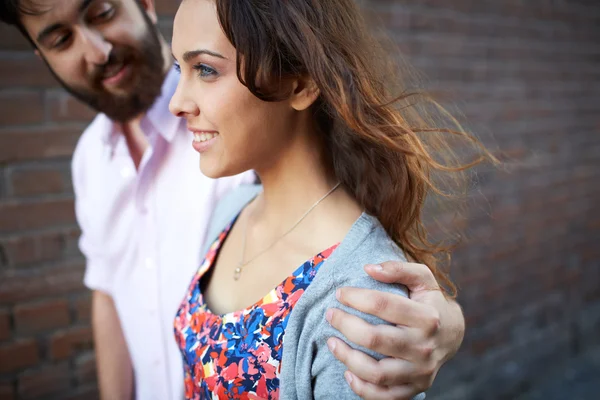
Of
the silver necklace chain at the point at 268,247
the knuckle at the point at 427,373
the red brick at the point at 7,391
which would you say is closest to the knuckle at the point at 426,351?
the knuckle at the point at 427,373

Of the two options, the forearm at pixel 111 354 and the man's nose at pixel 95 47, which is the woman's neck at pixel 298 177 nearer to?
the man's nose at pixel 95 47

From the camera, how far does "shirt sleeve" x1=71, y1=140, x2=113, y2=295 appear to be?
1592 mm

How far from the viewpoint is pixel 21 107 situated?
1.53m

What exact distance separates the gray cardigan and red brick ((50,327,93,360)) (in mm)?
871

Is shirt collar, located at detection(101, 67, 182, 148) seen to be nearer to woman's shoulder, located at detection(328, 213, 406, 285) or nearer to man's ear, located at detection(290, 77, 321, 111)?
man's ear, located at detection(290, 77, 321, 111)

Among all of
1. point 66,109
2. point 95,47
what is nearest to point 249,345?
point 95,47

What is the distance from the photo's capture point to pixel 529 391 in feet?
11.9

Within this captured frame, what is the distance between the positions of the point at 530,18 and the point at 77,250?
2.80 meters

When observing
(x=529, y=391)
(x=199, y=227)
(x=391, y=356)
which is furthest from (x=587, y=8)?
(x=391, y=356)

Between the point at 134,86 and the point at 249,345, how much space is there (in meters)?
0.70

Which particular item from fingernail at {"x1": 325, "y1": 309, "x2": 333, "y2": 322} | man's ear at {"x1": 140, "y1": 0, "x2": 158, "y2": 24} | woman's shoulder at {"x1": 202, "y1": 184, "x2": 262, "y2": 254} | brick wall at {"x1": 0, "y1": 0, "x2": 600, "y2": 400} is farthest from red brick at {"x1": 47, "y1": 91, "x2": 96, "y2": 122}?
fingernail at {"x1": 325, "y1": 309, "x2": 333, "y2": 322}

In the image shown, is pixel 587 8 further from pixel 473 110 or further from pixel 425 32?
pixel 425 32

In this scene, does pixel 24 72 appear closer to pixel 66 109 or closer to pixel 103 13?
pixel 66 109

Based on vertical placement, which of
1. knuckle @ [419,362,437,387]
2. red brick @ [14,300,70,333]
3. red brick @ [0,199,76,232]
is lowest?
red brick @ [14,300,70,333]
